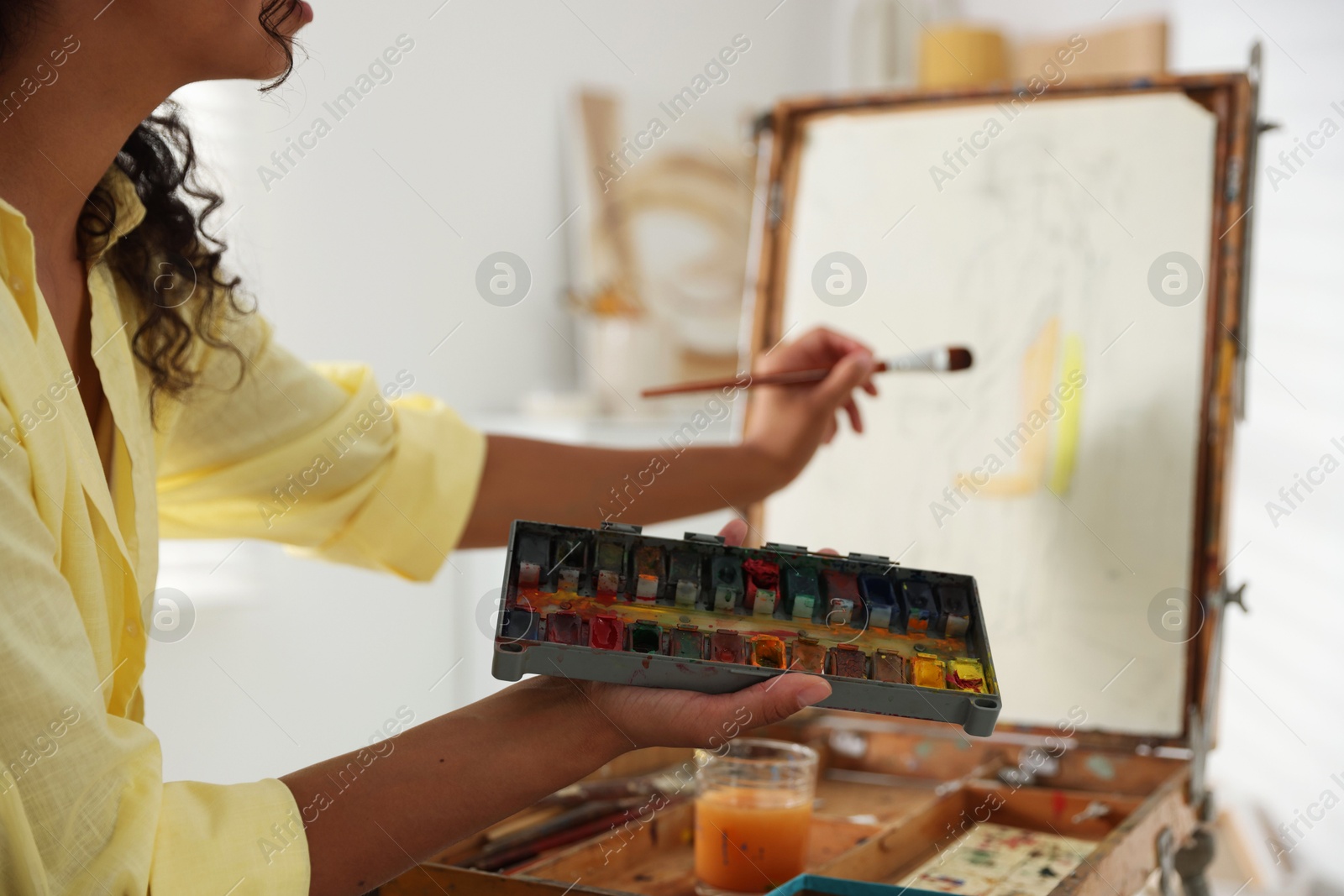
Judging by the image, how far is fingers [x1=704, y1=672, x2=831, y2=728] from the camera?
64 centimetres

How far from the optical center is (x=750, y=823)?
35.1 inches

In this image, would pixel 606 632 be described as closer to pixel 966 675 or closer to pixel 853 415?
pixel 966 675

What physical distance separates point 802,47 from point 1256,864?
220 cm

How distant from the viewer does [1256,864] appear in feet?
5.41

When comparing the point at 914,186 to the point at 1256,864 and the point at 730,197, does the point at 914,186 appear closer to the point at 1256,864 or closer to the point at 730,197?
the point at 1256,864

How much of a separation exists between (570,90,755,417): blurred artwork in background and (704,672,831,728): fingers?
6.01ft

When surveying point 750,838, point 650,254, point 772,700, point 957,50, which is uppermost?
point 957,50

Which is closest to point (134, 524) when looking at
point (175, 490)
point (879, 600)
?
point (175, 490)

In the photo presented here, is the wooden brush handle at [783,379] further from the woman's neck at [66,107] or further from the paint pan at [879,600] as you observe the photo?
the woman's neck at [66,107]

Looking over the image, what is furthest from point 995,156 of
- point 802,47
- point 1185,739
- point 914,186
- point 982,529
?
point 802,47

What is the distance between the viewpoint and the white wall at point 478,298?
164cm

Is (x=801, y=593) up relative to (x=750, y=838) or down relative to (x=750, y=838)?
up

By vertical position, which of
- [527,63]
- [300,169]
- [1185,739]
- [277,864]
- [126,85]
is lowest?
[1185,739]

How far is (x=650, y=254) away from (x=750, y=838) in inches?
76.8
